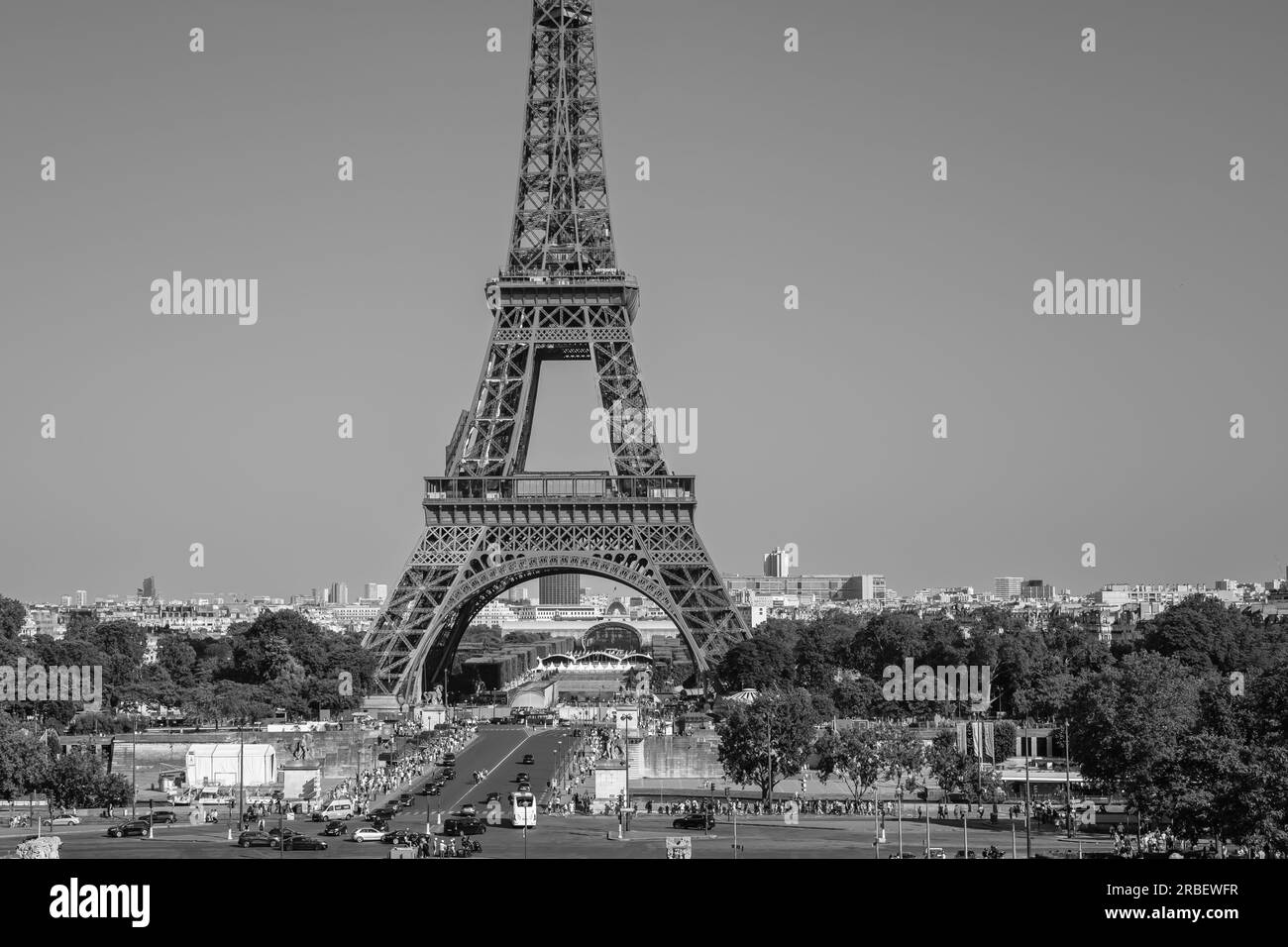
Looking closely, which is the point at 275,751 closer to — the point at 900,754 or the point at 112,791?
the point at 112,791

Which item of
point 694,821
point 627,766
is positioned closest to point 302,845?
point 694,821

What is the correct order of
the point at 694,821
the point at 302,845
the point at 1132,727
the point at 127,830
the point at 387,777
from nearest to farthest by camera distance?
the point at 302,845 < the point at 127,830 < the point at 694,821 < the point at 1132,727 < the point at 387,777

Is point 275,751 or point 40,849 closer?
point 40,849

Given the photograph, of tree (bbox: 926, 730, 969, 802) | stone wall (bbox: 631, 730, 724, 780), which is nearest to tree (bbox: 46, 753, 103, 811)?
stone wall (bbox: 631, 730, 724, 780)

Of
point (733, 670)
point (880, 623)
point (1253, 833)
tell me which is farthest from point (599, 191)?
point (1253, 833)

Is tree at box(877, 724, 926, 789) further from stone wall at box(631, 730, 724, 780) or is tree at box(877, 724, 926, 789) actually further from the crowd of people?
the crowd of people
